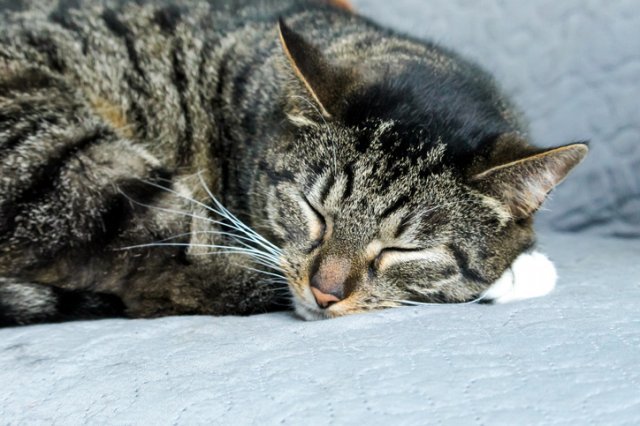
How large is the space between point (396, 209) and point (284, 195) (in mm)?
231

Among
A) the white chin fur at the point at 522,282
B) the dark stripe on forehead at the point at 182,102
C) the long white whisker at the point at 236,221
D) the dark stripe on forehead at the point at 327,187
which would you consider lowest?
the white chin fur at the point at 522,282

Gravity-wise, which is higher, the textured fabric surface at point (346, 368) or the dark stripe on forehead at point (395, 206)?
the dark stripe on forehead at point (395, 206)

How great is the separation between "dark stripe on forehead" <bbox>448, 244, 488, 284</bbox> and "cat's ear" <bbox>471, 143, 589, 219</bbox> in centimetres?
11

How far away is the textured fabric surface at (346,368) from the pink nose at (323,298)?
79 mm

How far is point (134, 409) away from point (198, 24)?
105cm

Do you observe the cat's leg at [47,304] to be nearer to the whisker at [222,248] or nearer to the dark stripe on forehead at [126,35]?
the whisker at [222,248]

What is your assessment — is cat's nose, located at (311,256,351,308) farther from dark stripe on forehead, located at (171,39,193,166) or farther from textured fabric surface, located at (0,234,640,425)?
dark stripe on forehead, located at (171,39,193,166)

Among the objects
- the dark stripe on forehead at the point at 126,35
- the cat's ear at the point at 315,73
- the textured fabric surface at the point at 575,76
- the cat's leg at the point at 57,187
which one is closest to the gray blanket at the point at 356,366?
the cat's leg at the point at 57,187

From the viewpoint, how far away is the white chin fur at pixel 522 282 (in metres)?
1.25

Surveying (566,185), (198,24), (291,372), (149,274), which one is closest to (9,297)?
(149,274)

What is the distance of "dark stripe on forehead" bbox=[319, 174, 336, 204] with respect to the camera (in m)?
1.25

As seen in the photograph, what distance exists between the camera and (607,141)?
6.31 ft

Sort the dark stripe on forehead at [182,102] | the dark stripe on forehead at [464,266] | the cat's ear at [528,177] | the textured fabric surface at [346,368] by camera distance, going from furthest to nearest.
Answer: the dark stripe on forehead at [182,102], the dark stripe on forehead at [464,266], the cat's ear at [528,177], the textured fabric surface at [346,368]

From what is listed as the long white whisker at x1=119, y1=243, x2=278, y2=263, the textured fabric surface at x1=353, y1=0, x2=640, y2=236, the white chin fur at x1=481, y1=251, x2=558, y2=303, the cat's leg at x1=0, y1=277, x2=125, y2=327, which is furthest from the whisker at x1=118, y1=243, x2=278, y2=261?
the textured fabric surface at x1=353, y1=0, x2=640, y2=236
